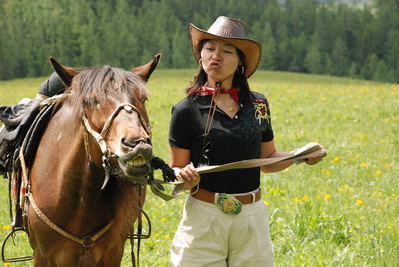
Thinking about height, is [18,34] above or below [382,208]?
below

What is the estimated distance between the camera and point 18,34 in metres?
55.3

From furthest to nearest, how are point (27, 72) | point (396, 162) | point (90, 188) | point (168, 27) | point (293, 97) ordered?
point (168, 27) < point (27, 72) < point (293, 97) < point (396, 162) < point (90, 188)

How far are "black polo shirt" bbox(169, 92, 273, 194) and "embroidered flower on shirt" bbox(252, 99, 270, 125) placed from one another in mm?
62

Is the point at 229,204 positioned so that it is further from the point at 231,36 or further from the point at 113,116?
the point at 231,36

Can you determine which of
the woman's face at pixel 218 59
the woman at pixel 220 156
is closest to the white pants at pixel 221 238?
the woman at pixel 220 156

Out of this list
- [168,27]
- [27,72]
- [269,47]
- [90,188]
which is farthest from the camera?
[168,27]

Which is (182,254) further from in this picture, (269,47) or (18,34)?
(269,47)

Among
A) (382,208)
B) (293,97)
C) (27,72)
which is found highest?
(382,208)

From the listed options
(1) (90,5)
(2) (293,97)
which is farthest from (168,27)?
(2) (293,97)

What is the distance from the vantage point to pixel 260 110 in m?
3.62

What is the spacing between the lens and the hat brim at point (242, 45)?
11.3 ft

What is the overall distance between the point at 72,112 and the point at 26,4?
2409 inches

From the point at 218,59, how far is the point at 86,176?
1198 millimetres

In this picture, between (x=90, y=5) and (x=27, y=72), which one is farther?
(x=90, y=5)
